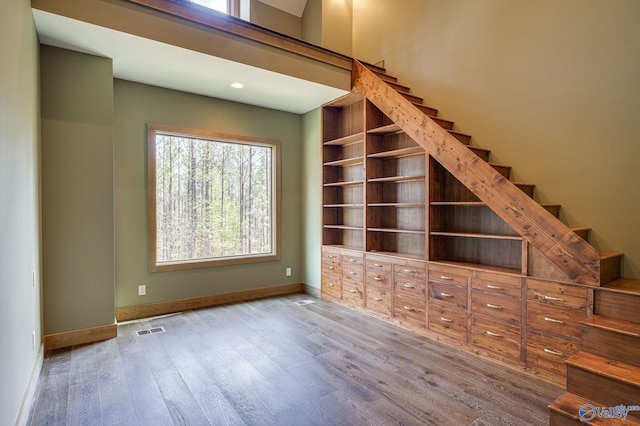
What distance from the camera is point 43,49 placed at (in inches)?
126

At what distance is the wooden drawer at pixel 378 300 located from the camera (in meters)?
4.02

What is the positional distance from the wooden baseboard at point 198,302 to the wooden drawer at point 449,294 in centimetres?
247

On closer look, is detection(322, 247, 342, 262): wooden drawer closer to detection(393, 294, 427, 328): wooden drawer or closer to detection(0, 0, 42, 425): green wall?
detection(393, 294, 427, 328): wooden drawer

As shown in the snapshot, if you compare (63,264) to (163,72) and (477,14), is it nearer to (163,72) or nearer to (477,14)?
(163,72)

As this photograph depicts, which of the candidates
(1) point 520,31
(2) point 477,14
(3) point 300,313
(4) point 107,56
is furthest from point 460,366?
(4) point 107,56

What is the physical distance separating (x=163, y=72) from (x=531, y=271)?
13.4ft

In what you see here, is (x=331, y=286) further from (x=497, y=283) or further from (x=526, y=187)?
(x=526, y=187)

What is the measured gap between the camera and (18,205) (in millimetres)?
2246

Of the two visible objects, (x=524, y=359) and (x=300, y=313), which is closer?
(x=524, y=359)

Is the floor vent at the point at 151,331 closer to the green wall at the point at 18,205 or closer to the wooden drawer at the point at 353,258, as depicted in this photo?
the green wall at the point at 18,205

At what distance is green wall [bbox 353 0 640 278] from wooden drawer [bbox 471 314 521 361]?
1016 mm

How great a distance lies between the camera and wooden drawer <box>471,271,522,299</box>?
2.88 m

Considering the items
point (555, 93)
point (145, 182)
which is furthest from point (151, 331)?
point (555, 93)

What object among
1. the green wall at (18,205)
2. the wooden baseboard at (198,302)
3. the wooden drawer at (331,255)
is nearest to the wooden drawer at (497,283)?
the wooden drawer at (331,255)
